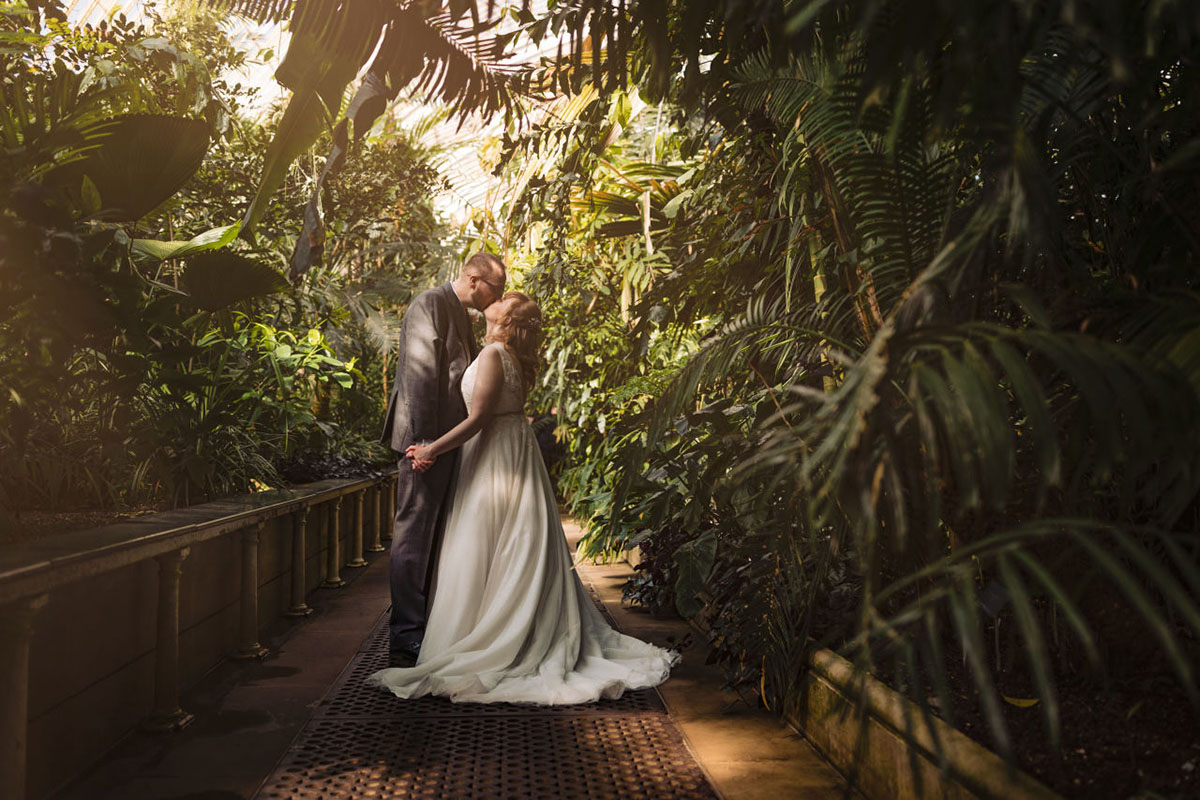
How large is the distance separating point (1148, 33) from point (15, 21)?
4124 millimetres

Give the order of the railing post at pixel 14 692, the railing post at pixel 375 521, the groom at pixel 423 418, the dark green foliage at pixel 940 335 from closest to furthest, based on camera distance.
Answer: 1. the dark green foliage at pixel 940 335
2. the railing post at pixel 14 692
3. the groom at pixel 423 418
4. the railing post at pixel 375 521

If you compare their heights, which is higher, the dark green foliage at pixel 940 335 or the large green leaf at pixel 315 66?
the large green leaf at pixel 315 66

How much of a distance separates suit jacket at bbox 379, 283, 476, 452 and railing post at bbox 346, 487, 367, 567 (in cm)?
283

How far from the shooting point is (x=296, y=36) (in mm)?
1815

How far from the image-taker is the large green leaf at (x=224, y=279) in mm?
3648

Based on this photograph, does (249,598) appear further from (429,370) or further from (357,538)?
(357,538)

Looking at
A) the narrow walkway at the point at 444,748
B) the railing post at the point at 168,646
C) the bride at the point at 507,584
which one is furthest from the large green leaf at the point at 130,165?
the narrow walkway at the point at 444,748

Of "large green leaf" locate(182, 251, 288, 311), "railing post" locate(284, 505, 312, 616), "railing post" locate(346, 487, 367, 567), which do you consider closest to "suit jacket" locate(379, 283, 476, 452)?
"large green leaf" locate(182, 251, 288, 311)

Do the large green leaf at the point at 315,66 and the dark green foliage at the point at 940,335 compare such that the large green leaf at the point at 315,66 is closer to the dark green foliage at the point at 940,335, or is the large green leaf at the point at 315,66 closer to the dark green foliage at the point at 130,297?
the dark green foliage at the point at 940,335

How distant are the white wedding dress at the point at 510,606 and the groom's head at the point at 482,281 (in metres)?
0.40

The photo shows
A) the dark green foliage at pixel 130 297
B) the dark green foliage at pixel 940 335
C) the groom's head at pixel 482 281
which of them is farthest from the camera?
the groom's head at pixel 482 281

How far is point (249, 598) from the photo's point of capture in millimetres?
3734

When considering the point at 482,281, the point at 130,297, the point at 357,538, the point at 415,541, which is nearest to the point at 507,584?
the point at 415,541

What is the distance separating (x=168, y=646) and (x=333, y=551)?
314 centimetres
